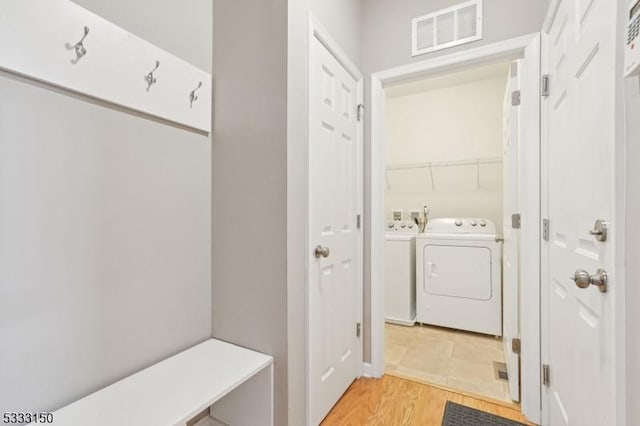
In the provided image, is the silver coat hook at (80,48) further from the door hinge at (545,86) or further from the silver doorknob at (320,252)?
the door hinge at (545,86)

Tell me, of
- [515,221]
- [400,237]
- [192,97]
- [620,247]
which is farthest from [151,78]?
[400,237]

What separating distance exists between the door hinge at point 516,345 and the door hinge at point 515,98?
1.37 m

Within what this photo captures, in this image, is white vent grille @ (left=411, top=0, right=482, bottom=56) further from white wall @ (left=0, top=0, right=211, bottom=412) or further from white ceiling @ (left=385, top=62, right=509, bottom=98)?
white wall @ (left=0, top=0, right=211, bottom=412)

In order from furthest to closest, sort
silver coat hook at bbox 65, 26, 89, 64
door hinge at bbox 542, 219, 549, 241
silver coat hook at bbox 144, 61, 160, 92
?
door hinge at bbox 542, 219, 549, 241, silver coat hook at bbox 144, 61, 160, 92, silver coat hook at bbox 65, 26, 89, 64

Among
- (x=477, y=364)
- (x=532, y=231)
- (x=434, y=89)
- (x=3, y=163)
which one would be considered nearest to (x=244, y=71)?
(x=3, y=163)

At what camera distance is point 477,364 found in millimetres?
2111

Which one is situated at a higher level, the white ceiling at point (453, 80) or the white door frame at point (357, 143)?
the white ceiling at point (453, 80)

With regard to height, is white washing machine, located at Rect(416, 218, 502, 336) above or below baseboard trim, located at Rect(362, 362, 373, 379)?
above

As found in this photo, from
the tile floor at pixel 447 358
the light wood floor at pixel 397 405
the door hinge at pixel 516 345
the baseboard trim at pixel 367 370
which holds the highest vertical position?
the door hinge at pixel 516 345

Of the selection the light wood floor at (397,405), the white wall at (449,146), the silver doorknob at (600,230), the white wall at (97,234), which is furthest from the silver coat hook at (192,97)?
the white wall at (449,146)

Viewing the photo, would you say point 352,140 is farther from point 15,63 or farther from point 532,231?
point 15,63

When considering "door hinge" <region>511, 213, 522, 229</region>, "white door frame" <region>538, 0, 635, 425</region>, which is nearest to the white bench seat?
"white door frame" <region>538, 0, 635, 425</region>

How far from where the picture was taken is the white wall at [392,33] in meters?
1.62

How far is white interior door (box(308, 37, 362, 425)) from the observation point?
1397mm
